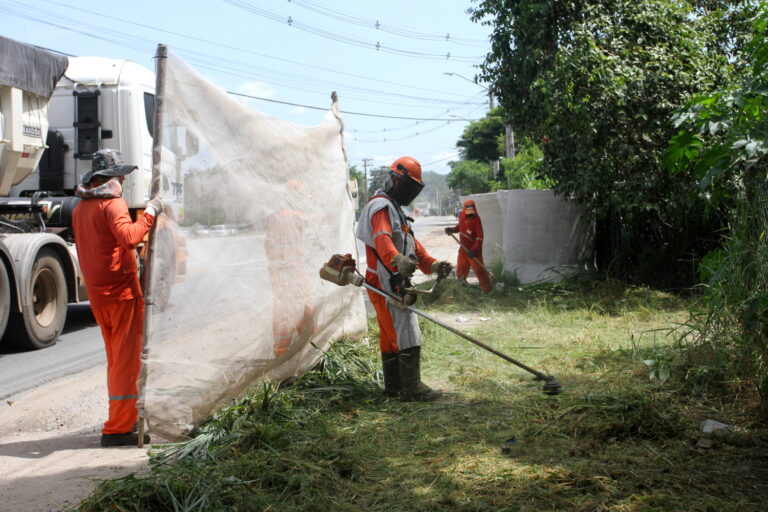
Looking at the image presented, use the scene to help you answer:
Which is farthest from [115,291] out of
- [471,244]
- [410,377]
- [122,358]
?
[471,244]

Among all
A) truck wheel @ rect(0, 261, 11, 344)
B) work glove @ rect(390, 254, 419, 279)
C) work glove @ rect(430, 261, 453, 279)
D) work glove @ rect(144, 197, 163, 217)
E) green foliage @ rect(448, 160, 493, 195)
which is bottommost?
truck wheel @ rect(0, 261, 11, 344)

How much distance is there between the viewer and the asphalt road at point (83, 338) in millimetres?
4246

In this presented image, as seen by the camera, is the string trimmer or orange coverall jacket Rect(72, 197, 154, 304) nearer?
orange coverall jacket Rect(72, 197, 154, 304)

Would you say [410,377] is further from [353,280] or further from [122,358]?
[122,358]

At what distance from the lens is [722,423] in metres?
4.25

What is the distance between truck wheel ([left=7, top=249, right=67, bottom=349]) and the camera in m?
7.27

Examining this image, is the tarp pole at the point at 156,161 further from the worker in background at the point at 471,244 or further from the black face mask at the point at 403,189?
the worker in background at the point at 471,244

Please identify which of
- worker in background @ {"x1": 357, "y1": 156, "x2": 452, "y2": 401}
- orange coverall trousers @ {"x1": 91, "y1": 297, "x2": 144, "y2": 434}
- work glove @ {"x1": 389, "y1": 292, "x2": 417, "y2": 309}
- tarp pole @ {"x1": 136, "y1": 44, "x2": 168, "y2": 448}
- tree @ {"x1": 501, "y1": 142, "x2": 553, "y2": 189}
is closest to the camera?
tarp pole @ {"x1": 136, "y1": 44, "x2": 168, "y2": 448}

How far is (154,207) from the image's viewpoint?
4.09 meters

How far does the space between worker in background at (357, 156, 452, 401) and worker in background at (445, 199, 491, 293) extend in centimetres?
592

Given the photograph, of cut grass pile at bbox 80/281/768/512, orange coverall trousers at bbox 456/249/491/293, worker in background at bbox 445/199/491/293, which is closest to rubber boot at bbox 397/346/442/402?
cut grass pile at bbox 80/281/768/512

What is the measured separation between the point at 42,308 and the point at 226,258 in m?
4.48

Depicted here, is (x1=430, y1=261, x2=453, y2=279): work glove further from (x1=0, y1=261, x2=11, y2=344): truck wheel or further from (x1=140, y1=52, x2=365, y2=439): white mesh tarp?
(x1=0, y1=261, x2=11, y2=344): truck wheel

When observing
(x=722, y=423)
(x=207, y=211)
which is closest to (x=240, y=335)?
(x=207, y=211)
